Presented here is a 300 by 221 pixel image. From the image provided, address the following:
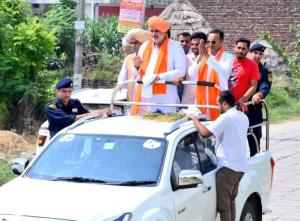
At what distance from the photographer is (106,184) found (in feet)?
20.8

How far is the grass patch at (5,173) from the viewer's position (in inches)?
412

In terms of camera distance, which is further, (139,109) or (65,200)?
(139,109)

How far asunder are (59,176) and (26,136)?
317 inches

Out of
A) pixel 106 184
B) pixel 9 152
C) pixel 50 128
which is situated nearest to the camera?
pixel 106 184

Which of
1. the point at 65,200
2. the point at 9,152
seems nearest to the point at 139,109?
the point at 65,200

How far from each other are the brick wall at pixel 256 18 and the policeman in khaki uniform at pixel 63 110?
19.5 meters

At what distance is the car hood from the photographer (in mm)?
5730

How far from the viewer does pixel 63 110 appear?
8531mm

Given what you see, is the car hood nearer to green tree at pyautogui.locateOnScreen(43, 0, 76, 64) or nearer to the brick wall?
green tree at pyautogui.locateOnScreen(43, 0, 76, 64)

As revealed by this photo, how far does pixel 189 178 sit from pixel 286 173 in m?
7.02

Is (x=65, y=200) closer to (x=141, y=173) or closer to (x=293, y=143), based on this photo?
(x=141, y=173)

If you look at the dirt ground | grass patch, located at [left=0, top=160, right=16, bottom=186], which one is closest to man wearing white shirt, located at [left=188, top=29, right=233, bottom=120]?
grass patch, located at [left=0, top=160, right=16, bottom=186]

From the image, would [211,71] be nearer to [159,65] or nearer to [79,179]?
[159,65]

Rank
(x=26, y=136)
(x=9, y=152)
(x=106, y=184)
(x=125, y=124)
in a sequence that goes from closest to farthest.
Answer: (x=106, y=184)
(x=125, y=124)
(x=9, y=152)
(x=26, y=136)
